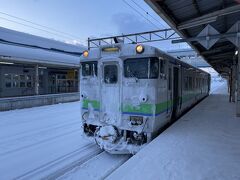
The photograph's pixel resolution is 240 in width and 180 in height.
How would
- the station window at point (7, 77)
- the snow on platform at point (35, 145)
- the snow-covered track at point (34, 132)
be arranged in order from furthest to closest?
the station window at point (7, 77)
the snow-covered track at point (34, 132)
the snow on platform at point (35, 145)

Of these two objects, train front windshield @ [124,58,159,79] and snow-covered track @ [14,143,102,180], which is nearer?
snow-covered track @ [14,143,102,180]

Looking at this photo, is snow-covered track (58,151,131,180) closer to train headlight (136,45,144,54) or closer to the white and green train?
the white and green train

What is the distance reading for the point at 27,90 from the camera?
1914 centimetres

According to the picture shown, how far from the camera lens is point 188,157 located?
13.4ft

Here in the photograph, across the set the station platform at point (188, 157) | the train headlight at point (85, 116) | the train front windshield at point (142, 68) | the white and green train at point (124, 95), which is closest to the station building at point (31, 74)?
the train headlight at point (85, 116)

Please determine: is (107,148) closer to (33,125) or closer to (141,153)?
(141,153)

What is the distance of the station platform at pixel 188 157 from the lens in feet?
11.2

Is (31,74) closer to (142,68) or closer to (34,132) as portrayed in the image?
(34,132)

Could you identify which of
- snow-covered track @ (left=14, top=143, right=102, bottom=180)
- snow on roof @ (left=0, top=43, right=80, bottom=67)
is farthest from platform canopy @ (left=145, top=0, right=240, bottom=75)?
snow on roof @ (left=0, top=43, right=80, bottom=67)

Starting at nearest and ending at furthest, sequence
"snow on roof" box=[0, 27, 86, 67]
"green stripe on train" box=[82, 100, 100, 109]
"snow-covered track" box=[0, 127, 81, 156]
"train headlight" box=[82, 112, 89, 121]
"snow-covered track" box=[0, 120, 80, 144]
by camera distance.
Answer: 1. "snow-covered track" box=[0, 127, 81, 156]
2. "green stripe on train" box=[82, 100, 100, 109]
3. "train headlight" box=[82, 112, 89, 121]
4. "snow-covered track" box=[0, 120, 80, 144]
5. "snow on roof" box=[0, 27, 86, 67]

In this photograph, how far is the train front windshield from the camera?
514 centimetres

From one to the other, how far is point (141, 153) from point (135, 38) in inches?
535

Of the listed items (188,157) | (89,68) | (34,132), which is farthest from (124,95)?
(34,132)

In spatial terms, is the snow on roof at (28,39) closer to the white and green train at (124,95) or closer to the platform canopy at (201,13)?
the white and green train at (124,95)
